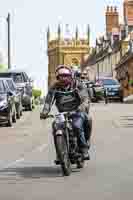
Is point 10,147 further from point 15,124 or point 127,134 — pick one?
point 15,124

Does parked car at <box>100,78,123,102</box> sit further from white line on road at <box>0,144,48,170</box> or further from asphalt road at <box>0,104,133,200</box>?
white line on road at <box>0,144,48,170</box>

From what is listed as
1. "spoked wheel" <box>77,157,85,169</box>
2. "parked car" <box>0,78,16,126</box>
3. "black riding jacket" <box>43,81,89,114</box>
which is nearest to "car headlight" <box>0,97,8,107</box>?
"parked car" <box>0,78,16,126</box>

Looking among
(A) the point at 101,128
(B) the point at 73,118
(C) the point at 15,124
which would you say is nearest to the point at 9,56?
(C) the point at 15,124

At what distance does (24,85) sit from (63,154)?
80.2 ft

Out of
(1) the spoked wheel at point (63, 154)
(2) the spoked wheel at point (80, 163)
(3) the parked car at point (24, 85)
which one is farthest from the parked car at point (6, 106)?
(1) the spoked wheel at point (63, 154)

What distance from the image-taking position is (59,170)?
14055 millimetres

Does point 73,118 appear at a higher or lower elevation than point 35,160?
higher

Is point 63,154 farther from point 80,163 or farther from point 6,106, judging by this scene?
point 6,106

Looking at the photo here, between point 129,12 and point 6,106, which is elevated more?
point 129,12

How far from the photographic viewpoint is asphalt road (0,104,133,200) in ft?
36.5

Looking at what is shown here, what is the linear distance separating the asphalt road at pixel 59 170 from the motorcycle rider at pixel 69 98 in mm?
865

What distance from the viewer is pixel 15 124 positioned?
29391mm

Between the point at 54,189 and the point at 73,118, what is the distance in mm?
2330

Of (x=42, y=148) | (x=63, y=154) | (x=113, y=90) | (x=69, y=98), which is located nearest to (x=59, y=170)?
(x=63, y=154)
